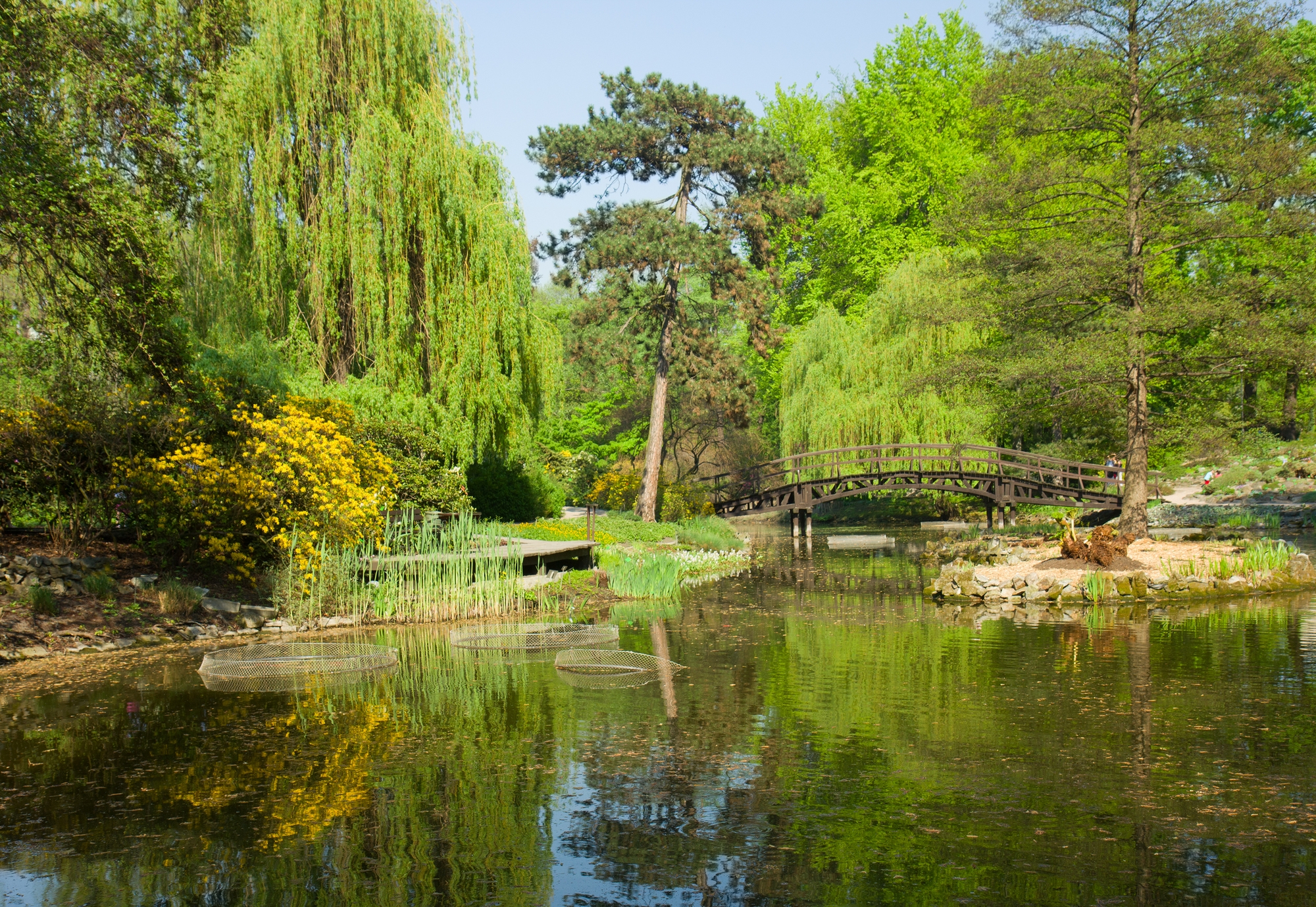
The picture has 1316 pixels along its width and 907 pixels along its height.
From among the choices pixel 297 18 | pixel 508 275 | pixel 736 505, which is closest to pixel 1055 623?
pixel 508 275

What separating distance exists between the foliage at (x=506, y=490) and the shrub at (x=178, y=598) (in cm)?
1055

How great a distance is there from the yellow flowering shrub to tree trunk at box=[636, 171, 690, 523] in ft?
52.1

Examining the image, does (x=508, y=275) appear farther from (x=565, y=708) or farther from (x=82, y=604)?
(x=565, y=708)

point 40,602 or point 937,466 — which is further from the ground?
point 937,466

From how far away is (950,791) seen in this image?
610cm

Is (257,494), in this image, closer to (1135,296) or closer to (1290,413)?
(1135,296)

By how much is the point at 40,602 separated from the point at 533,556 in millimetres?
7581

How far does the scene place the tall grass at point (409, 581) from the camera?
13.1 metres

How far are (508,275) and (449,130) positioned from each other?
2.87m

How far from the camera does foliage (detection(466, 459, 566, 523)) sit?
24.0 meters

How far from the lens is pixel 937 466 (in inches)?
1241

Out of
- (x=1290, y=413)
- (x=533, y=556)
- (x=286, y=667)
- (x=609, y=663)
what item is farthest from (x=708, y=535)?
(x=1290, y=413)

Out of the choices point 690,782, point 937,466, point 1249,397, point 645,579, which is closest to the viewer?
point 690,782

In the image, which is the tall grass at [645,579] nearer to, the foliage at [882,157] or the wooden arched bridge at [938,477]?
the wooden arched bridge at [938,477]
